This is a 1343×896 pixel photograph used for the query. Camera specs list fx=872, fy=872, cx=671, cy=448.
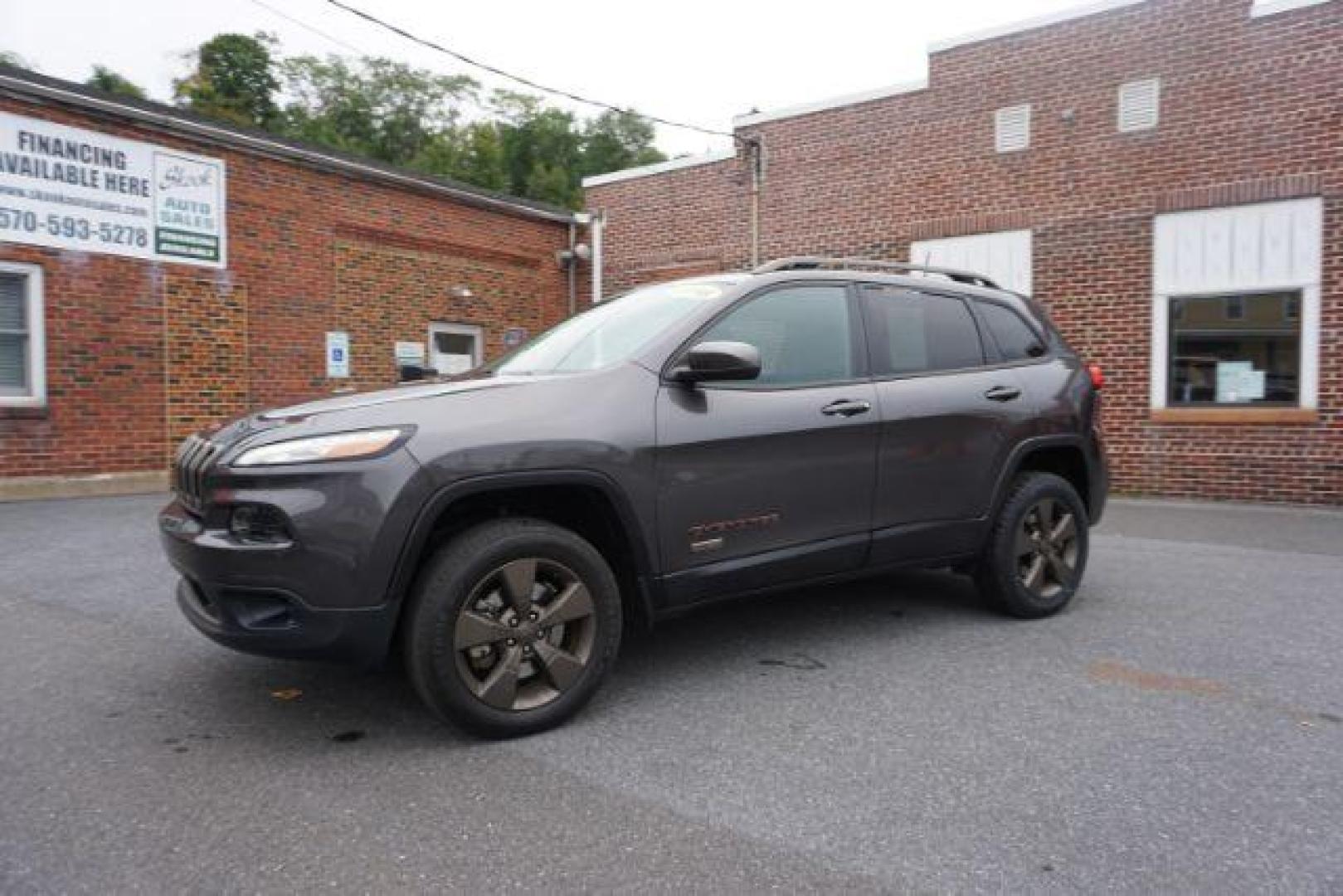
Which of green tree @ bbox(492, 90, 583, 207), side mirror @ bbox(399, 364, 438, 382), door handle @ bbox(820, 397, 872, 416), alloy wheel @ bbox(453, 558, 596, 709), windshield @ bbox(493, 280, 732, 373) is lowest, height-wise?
alloy wheel @ bbox(453, 558, 596, 709)

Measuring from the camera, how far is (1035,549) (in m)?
4.56

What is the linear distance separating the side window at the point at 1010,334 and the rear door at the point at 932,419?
0.45ft

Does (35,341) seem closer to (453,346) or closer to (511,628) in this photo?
(453,346)

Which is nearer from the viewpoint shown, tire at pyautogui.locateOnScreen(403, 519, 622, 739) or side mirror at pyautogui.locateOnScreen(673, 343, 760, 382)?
tire at pyautogui.locateOnScreen(403, 519, 622, 739)

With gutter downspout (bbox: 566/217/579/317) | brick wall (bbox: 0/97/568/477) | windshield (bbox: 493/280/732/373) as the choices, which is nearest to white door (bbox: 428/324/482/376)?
brick wall (bbox: 0/97/568/477)

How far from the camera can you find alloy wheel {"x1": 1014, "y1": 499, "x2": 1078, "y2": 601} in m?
4.52

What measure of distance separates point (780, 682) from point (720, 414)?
1127 millimetres

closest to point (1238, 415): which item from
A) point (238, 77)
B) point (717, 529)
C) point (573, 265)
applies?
point (717, 529)

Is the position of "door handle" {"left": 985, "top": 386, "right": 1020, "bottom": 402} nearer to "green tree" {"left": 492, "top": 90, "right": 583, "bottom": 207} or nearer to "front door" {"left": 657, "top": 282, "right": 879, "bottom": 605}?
"front door" {"left": 657, "top": 282, "right": 879, "bottom": 605}

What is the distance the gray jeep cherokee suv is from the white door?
9731 mm

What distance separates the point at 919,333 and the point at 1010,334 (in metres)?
0.74

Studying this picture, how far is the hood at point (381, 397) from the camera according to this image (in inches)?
117

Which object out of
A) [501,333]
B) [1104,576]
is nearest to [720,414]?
[1104,576]

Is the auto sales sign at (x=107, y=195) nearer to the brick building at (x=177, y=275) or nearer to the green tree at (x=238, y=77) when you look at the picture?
the brick building at (x=177, y=275)
